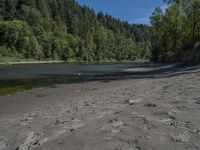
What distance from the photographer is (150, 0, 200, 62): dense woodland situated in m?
64.8

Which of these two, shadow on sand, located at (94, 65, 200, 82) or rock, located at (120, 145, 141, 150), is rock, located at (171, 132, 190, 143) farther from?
shadow on sand, located at (94, 65, 200, 82)

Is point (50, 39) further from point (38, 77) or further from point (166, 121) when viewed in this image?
point (166, 121)

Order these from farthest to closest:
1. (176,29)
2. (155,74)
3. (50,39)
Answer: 1. (50,39)
2. (176,29)
3. (155,74)

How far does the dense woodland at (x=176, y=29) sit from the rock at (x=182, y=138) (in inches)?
2022

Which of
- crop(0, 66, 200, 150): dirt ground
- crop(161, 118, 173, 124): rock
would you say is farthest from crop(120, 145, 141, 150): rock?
crop(161, 118, 173, 124): rock

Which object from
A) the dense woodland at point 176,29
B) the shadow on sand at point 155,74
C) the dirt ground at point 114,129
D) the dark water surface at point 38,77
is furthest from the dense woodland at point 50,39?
the dirt ground at point 114,129

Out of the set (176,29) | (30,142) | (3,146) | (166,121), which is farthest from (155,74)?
(176,29)

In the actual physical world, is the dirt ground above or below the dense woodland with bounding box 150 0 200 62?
below

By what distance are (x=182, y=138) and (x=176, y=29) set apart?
7505 cm

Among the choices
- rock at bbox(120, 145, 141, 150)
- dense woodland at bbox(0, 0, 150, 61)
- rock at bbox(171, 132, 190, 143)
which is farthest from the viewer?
dense woodland at bbox(0, 0, 150, 61)

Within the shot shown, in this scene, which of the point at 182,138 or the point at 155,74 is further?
the point at 155,74

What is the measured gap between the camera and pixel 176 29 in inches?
3081

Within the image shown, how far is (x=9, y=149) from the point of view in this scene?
7012 millimetres

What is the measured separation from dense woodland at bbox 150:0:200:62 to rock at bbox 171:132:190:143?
51.4 metres
